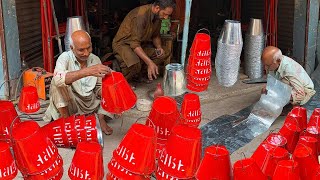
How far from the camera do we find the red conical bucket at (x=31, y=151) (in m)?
2.59

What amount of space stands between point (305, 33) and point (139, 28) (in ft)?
7.48

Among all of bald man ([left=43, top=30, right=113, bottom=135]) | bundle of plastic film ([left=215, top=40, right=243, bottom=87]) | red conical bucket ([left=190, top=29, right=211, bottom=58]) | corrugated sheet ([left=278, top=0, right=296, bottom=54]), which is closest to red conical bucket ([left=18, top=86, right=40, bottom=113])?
bald man ([left=43, top=30, right=113, bottom=135])

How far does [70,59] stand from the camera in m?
4.13

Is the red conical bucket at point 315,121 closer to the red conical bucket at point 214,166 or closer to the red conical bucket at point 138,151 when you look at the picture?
the red conical bucket at point 214,166

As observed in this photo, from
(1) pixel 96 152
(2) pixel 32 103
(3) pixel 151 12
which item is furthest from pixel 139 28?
(1) pixel 96 152

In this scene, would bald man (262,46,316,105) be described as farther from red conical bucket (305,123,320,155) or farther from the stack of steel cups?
red conical bucket (305,123,320,155)

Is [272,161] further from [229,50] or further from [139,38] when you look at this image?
[139,38]

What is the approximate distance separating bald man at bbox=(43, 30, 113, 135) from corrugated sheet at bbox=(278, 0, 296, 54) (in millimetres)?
3738

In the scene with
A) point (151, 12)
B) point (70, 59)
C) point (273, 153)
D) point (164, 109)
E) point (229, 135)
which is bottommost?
point (229, 135)

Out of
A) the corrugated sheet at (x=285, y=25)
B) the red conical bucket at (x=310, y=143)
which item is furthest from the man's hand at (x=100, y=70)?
the corrugated sheet at (x=285, y=25)

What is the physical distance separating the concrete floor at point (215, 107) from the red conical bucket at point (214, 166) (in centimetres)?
138

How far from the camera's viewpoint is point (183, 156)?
2475 mm

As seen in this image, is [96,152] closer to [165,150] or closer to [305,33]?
[165,150]

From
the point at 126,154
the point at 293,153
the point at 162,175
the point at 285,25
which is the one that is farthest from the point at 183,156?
the point at 285,25
